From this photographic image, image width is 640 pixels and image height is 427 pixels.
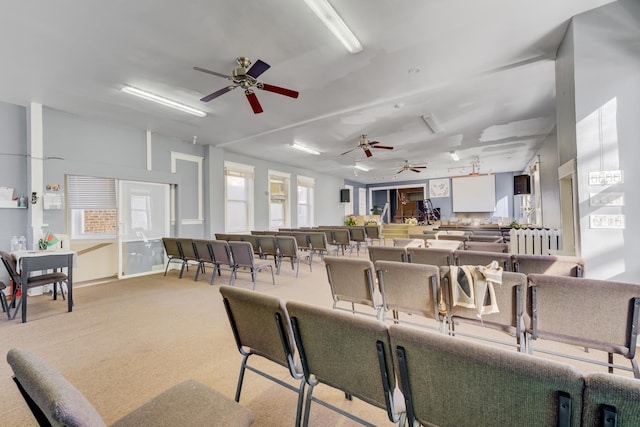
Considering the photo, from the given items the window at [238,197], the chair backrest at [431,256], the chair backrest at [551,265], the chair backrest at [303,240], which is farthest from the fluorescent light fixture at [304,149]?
the chair backrest at [551,265]

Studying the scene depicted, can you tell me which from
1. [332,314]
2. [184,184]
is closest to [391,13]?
[332,314]

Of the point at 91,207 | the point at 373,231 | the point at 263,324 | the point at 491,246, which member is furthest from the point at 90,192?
the point at 491,246

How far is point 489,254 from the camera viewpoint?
2881mm

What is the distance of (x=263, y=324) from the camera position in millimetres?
1529

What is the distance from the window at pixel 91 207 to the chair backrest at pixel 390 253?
208 inches

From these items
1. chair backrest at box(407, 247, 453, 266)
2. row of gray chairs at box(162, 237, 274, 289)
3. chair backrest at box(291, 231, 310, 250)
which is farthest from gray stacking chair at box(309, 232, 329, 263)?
chair backrest at box(407, 247, 453, 266)

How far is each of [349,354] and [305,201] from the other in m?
9.94

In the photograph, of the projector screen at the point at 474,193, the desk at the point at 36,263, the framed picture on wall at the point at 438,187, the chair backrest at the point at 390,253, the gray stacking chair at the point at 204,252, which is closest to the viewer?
the desk at the point at 36,263

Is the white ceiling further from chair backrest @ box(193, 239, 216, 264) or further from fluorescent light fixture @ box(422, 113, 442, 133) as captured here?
chair backrest @ box(193, 239, 216, 264)

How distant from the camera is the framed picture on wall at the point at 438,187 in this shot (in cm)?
1369

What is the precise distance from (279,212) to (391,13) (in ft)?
25.6

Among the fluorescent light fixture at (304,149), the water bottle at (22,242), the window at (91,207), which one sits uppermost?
the fluorescent light fixture at (304,149)

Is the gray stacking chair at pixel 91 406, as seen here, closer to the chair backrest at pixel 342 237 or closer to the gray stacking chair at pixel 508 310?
the gray stacking chair at pixel 508 310

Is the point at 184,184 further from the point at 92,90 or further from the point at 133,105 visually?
the point at 92,90
